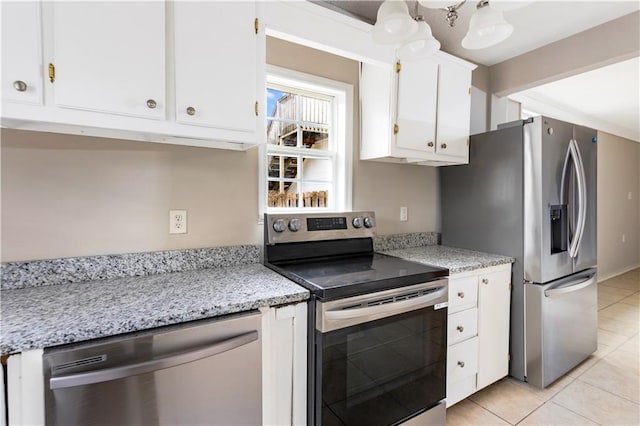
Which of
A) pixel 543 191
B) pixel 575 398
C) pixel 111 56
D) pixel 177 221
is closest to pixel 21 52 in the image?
pixel 111 56

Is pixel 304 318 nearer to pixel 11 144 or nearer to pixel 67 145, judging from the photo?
pixel 67 145

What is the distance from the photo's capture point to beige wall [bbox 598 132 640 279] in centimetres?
467

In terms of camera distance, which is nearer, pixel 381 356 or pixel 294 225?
pixel 381 356

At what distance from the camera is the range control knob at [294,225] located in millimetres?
1792

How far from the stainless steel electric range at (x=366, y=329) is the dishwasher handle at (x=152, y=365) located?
13.2 inches

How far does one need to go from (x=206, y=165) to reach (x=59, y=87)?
69 cm

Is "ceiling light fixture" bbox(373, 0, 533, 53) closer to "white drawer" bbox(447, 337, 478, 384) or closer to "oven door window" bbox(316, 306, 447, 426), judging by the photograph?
"oven door window" bbox(316, 306, 447, 426)

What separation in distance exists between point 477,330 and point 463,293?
12.1 inches

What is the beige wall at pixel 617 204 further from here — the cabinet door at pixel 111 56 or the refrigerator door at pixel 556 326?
the cabinet door at pixel 111 56

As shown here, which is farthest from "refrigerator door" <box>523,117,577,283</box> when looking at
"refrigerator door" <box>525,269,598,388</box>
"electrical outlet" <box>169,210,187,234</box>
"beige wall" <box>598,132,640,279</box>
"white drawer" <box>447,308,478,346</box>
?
"beige wall" <box>598,132,640,279</box>

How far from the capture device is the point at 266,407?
124 cm

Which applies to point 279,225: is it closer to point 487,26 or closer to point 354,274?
point 354,274

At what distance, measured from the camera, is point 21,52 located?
39.0 inches

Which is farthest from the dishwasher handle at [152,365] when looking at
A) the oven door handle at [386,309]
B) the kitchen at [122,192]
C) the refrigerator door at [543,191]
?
the refrigerator door at [543,191]
